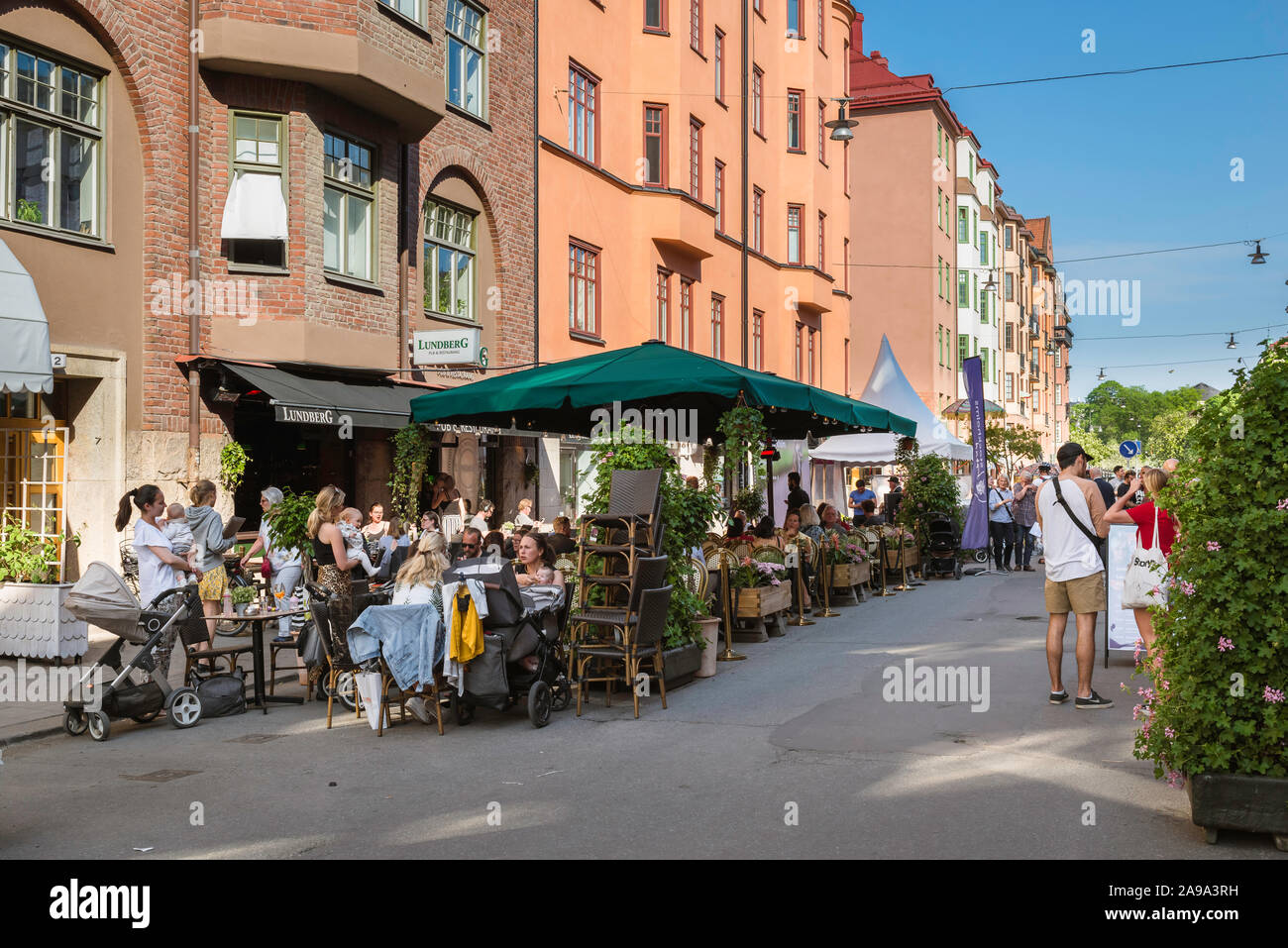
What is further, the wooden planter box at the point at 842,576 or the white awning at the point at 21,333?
the wooden planter box at the point at 842,576

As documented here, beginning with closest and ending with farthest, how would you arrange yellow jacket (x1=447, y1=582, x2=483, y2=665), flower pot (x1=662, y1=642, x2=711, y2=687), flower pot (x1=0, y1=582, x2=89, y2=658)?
yellow jacket (x1=447, y1=582, x2=483, y2=665)
flower pot (x1=662, y1=642, x2=711, y2=687)
flower pot (x1=0, y1=582, x2=89, y2=658)

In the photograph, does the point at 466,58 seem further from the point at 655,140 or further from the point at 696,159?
the point at 696,159

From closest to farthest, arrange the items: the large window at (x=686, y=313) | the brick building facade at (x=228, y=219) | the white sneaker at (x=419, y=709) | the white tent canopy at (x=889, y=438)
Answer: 1. the white sneaker at (x=419, y=709)
2. the brick building facade at (x=228, y=219)
3. the white tent canopy at (x=889, y=438)
4. the large window at (x=686, y=313)

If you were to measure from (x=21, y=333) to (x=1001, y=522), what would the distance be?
706 inches

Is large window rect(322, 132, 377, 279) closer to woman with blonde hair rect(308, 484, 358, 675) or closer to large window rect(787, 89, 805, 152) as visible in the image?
woman with blonde hair rect(308, 484, 358, 675)

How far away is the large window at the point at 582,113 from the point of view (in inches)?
896

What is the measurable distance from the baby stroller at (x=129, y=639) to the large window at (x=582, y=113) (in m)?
15.6

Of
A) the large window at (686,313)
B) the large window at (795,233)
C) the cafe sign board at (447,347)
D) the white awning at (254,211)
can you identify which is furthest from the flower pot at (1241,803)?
the large window at (795,233)

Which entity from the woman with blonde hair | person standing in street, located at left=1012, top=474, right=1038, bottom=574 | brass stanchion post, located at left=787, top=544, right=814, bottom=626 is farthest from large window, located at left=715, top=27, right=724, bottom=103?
the woman with blonde hair

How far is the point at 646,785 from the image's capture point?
22.5 ft

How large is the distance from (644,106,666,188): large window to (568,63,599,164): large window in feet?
6.87

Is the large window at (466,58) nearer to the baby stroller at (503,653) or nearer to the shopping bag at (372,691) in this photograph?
the baby stroller at (503,653)

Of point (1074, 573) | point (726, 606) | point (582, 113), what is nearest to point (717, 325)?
point (582, 113)

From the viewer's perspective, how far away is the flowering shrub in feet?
18.2
